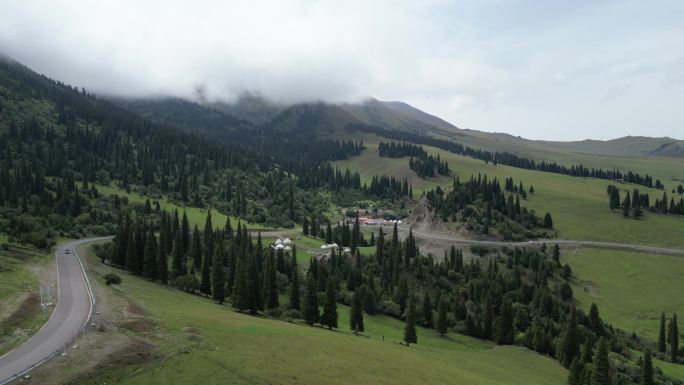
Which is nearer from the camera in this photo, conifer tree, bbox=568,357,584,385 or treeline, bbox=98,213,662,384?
conifer tree, bbox=568,357,584,385

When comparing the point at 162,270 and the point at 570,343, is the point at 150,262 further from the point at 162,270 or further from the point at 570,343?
the point at 570,343

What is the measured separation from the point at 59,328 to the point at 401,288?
9268cm

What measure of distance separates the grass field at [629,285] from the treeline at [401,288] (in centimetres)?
803

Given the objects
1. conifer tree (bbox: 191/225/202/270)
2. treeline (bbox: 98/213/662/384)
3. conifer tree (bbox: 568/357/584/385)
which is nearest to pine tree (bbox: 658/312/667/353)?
treeline (bbox: 98/213/662/384)

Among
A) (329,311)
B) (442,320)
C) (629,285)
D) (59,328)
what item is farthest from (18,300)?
(629,285)

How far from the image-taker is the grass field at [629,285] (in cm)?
14312

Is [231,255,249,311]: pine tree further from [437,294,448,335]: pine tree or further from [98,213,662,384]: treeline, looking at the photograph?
[437,294,448,335]: pine tree

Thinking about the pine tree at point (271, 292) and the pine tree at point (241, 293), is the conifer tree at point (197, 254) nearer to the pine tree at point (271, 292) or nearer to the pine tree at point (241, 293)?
the pine tree at point (271, 292)

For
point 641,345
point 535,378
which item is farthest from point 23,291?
point 641,345

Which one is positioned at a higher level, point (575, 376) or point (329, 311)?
point (329, 311)

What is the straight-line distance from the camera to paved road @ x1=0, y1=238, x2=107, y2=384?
45312 mm

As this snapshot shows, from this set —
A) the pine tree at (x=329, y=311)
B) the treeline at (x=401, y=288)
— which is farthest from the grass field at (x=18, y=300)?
the pine tree at (x=329, y=311)

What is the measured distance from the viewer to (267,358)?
54.1 m

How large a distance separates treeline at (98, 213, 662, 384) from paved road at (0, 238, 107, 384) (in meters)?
22.5
